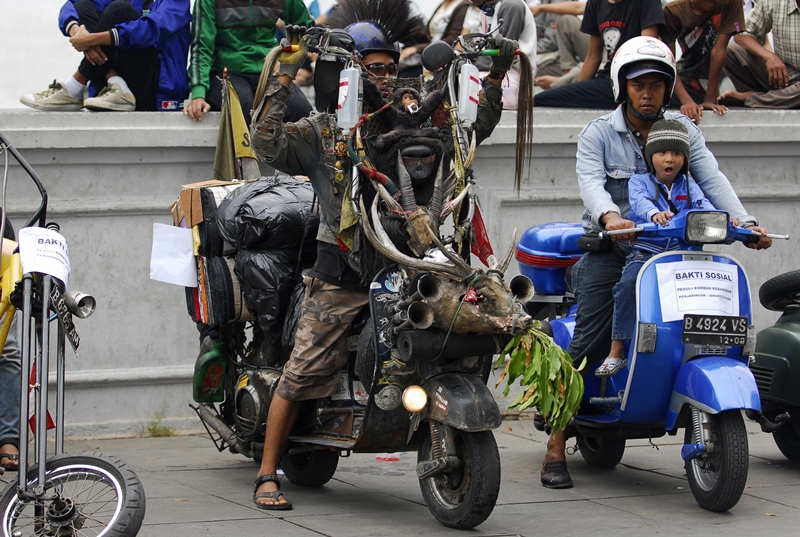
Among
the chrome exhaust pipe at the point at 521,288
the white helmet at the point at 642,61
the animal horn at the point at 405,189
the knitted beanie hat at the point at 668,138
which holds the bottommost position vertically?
the chrome exhaust pipe at the point at 521,288

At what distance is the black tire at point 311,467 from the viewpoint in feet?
19.5

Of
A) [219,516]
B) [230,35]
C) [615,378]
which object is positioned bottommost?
[219,516]

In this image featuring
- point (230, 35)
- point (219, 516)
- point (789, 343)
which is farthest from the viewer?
point (230, 35)

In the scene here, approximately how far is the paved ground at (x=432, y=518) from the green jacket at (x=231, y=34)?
259cm

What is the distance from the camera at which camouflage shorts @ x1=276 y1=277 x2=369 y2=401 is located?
544 centimetres

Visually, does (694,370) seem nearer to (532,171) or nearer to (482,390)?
(482,390)

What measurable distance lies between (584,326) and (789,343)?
3.79 ft

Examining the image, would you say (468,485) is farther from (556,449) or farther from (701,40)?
(701,40)

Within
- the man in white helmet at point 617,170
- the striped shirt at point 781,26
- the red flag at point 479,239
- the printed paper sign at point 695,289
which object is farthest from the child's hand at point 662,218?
the striped shirt at point 781,26

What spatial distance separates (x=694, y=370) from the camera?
17.6ft

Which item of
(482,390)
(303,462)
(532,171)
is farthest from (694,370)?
(532,171)

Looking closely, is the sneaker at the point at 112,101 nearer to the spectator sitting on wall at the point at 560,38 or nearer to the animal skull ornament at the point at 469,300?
the animal skull ornament at the point at 469,300

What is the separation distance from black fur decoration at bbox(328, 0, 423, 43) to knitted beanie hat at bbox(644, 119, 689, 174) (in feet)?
4.26

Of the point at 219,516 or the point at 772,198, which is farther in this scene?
the point at 772,198
